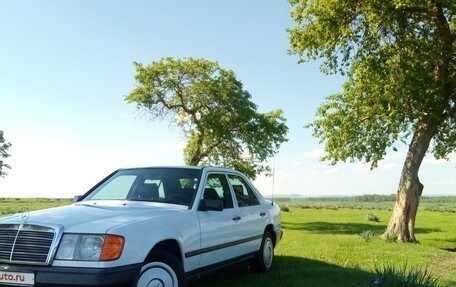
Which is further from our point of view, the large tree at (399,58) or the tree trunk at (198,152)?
the tree trunk at (198,152)

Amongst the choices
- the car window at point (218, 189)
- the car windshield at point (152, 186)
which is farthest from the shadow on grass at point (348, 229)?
the car windshield at point (152, 186)

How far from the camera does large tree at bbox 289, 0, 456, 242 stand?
1585cm

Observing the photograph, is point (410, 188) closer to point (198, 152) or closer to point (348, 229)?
point (348, 229)

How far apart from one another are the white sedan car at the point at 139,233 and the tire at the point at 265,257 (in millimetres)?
139

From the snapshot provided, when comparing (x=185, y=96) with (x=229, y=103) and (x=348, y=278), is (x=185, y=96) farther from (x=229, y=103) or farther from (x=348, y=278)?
(x=348, y=278)

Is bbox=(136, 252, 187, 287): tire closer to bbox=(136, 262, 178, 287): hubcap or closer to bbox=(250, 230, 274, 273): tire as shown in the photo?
bbox=(136, 262, 178, 287): hubcap

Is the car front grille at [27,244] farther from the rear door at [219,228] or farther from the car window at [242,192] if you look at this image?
the car window at [242,192]

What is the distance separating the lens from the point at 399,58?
16.3 meters

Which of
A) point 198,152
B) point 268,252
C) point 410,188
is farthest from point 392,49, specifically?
point 198,152

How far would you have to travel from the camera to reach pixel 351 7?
53.4 feet

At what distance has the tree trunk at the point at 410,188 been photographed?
57.2 ft

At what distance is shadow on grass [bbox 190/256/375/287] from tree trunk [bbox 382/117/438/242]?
8156 mm

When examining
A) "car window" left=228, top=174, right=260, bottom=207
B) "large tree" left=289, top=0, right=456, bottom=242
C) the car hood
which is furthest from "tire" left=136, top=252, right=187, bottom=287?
"large tree" left=289, top=0, right=456, bottom=242

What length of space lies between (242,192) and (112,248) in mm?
3853
